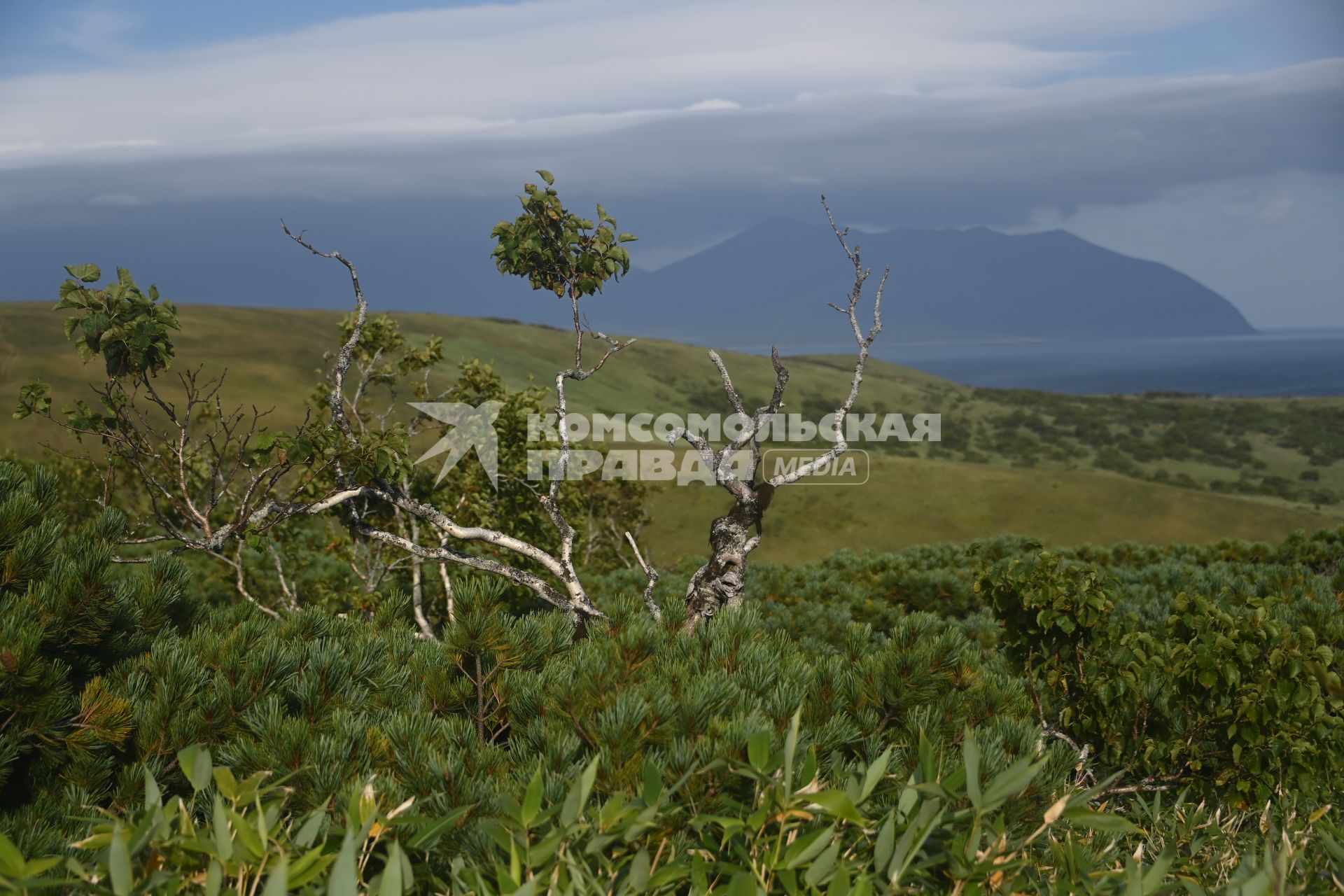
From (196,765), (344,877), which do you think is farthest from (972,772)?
(196,765)

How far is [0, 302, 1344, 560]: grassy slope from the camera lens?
53594 millimetres

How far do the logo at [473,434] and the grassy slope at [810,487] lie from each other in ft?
5.53

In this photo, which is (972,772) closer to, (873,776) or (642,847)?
(873,776)

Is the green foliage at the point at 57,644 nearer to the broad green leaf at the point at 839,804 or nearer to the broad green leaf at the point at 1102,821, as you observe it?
the broad green leaf at the point at 839,804

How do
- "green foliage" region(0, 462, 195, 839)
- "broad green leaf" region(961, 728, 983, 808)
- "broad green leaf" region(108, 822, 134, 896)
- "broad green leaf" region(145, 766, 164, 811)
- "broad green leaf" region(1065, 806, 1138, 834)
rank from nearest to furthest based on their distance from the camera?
1. "broad green leaf" region(108, 822, 134, 896)
2. "broad green leaf" region(145, 766, 164, 811)
3. "broad green leaf" region(961, 728, 983, 808)
4. "broad green leaf" region(1065, 806, 1138, 834)
5. "green foliage" region(0, 462, 195, 839)

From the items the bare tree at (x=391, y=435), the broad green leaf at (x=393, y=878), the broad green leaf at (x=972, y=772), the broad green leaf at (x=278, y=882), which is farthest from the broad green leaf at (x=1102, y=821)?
the bare tree at (x=391, y=435)

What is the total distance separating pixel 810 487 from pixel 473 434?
45901 mm

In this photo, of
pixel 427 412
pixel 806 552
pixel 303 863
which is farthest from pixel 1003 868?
pixel 806 552

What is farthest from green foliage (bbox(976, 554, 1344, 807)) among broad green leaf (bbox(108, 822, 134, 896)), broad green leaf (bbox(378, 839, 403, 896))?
broad green leaf (bbox(108, 822, 134, 896))

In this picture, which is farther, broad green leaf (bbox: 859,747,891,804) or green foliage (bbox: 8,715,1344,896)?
broad green leaf (bbox: 859,747,891,804)

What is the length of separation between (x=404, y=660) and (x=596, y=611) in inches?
95.7

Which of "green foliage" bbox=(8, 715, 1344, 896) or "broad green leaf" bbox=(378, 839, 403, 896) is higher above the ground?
"broad green leaf" bbox=(378, 839, 403, 896)

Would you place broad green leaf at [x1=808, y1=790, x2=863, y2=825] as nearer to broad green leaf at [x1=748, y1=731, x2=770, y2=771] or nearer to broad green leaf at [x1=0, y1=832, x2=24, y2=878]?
broad green leaf at [x1=748, y1=731, x2=770, y2=771]

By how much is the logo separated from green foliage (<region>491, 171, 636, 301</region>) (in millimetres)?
5788
